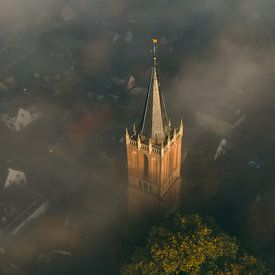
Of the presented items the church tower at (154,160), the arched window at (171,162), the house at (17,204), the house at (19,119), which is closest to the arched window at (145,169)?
the church tower at (154,160)

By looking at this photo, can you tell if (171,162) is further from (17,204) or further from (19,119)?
(19,119)

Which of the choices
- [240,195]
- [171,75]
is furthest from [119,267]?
[171,75]

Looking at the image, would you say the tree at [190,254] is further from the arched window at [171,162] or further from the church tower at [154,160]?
the arched window at [171,162]

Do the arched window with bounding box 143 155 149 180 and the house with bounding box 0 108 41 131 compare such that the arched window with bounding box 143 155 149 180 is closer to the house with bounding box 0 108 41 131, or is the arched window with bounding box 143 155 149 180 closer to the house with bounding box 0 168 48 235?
the house with bounding box 0 168 48 235

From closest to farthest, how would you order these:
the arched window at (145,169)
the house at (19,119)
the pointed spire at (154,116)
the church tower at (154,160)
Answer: the pointed spire at (154,116) → the church tower at (154,160) → the arched window at (145,169) → the house at (19,119)

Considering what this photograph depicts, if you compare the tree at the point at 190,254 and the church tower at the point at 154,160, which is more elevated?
the church tower at the point at 154,160

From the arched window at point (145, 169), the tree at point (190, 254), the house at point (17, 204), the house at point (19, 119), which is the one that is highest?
the arched window at point (145, 169)
